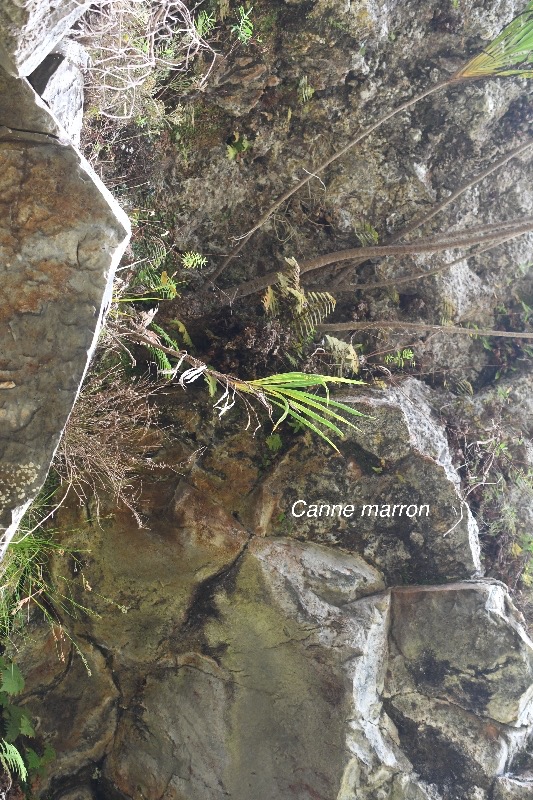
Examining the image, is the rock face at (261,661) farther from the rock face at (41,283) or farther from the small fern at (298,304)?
the rock face at (41,283)

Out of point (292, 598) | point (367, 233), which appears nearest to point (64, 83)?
point (367, 233)

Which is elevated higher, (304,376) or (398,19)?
(398,19)

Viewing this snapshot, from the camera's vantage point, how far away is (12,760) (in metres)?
2.92

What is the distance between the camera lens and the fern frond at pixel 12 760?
2861 mm

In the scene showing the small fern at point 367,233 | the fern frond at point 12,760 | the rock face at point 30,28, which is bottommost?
the fern frond at point 12,760

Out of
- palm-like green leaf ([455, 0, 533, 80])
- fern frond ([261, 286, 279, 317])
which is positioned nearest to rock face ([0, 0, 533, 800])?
palm-like green leaf ([455, 0, 533, 80])

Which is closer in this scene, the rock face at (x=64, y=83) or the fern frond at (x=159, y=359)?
the rock face at (x=64, y=83)

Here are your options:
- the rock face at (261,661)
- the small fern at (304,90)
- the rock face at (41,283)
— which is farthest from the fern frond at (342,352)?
the rock face at (41,283)

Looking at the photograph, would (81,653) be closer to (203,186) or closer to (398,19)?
(203,186)

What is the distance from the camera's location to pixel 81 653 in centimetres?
317

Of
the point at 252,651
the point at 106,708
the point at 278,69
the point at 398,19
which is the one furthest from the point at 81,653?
the point at 398,19

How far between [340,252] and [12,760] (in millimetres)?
2991

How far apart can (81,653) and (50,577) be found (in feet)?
1.35

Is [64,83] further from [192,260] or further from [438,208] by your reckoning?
[438,208]
